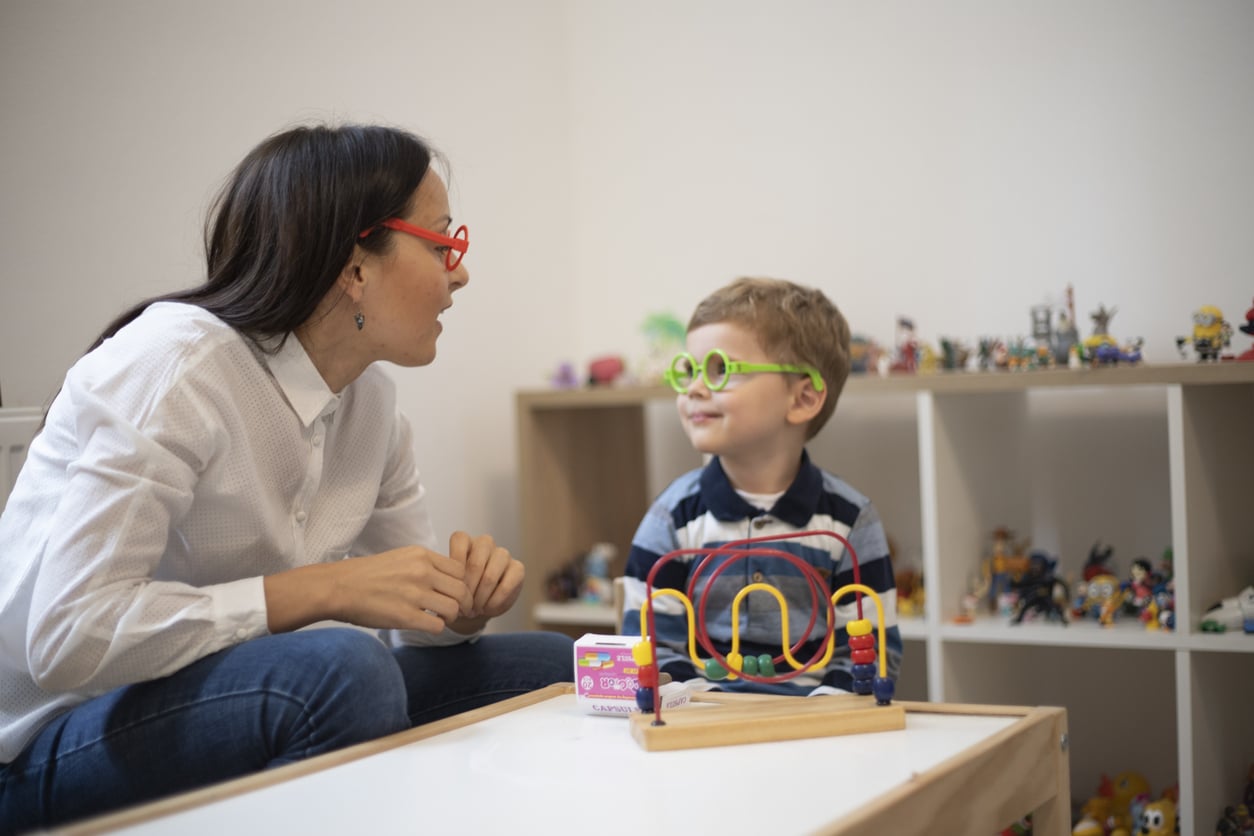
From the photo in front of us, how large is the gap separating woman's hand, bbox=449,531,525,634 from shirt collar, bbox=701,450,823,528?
41cm

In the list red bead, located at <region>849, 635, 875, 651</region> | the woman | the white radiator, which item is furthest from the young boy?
the white radiator

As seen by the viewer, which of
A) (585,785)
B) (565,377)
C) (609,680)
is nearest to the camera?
(585,785)

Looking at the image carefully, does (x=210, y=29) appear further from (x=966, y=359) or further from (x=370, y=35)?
(x=966, y=359)

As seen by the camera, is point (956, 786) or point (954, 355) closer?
point (956, 786)

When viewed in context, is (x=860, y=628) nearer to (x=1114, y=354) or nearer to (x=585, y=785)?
(x=585, y=785)

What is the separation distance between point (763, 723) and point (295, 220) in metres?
0.79

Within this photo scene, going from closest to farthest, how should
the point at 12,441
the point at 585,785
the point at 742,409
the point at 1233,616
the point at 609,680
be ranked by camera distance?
the point at 585,785, the point at 609,680, the point at 12,441, the point at 742,409, the point at 1233,616

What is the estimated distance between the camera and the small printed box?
1.24m

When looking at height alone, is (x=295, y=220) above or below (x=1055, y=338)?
A: above

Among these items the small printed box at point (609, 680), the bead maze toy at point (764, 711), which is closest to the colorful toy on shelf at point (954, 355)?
the bead maze toy at point (764, 711)

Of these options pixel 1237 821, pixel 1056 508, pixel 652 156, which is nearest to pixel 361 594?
pixel 1237 821

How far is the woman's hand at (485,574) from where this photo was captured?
4.53ft

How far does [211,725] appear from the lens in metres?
1.18

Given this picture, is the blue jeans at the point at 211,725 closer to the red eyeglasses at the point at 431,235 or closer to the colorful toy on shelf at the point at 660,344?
the red eyeglasses at the point at 431,235
